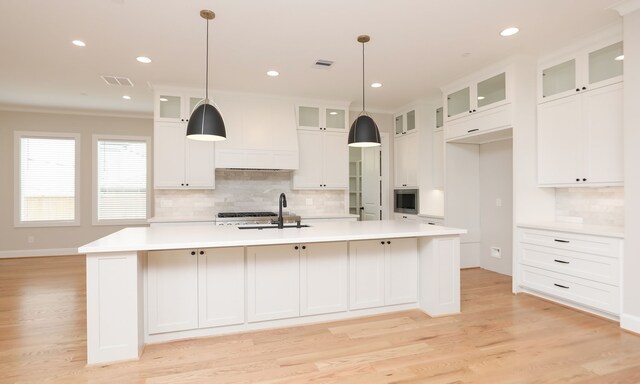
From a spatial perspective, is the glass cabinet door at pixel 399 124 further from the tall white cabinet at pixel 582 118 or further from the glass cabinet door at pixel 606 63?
the glass cabinet door at pixel 606 63

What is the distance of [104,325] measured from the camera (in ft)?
7.97

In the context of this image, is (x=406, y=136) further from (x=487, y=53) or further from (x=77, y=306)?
(x=77, y=306)

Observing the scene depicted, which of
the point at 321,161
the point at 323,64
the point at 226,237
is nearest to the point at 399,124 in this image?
the point at 321,161

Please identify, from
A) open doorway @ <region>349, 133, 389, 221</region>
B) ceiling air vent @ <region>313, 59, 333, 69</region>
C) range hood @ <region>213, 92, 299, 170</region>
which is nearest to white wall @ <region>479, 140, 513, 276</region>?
open doorway @ <region>349, 133, 389, 221</region>

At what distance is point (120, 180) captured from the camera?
6.80m

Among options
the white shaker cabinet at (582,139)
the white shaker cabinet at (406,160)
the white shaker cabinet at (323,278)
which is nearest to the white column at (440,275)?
the white shaker cabinet at (323,278)

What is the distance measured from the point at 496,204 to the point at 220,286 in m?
4.13

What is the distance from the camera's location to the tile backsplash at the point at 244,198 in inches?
206

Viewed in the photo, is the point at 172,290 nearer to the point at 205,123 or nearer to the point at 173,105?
the point at 205,123

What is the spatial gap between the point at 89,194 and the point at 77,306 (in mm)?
3681

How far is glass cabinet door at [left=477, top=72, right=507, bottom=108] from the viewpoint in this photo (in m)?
4.13

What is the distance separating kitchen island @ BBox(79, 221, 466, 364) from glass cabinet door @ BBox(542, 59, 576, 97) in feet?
6.89

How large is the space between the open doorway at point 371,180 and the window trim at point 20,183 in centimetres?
557

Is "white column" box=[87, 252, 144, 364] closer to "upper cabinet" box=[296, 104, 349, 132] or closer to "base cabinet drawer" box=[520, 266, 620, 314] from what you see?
"upper cabinet" box=[296, 104, 349, 132]
